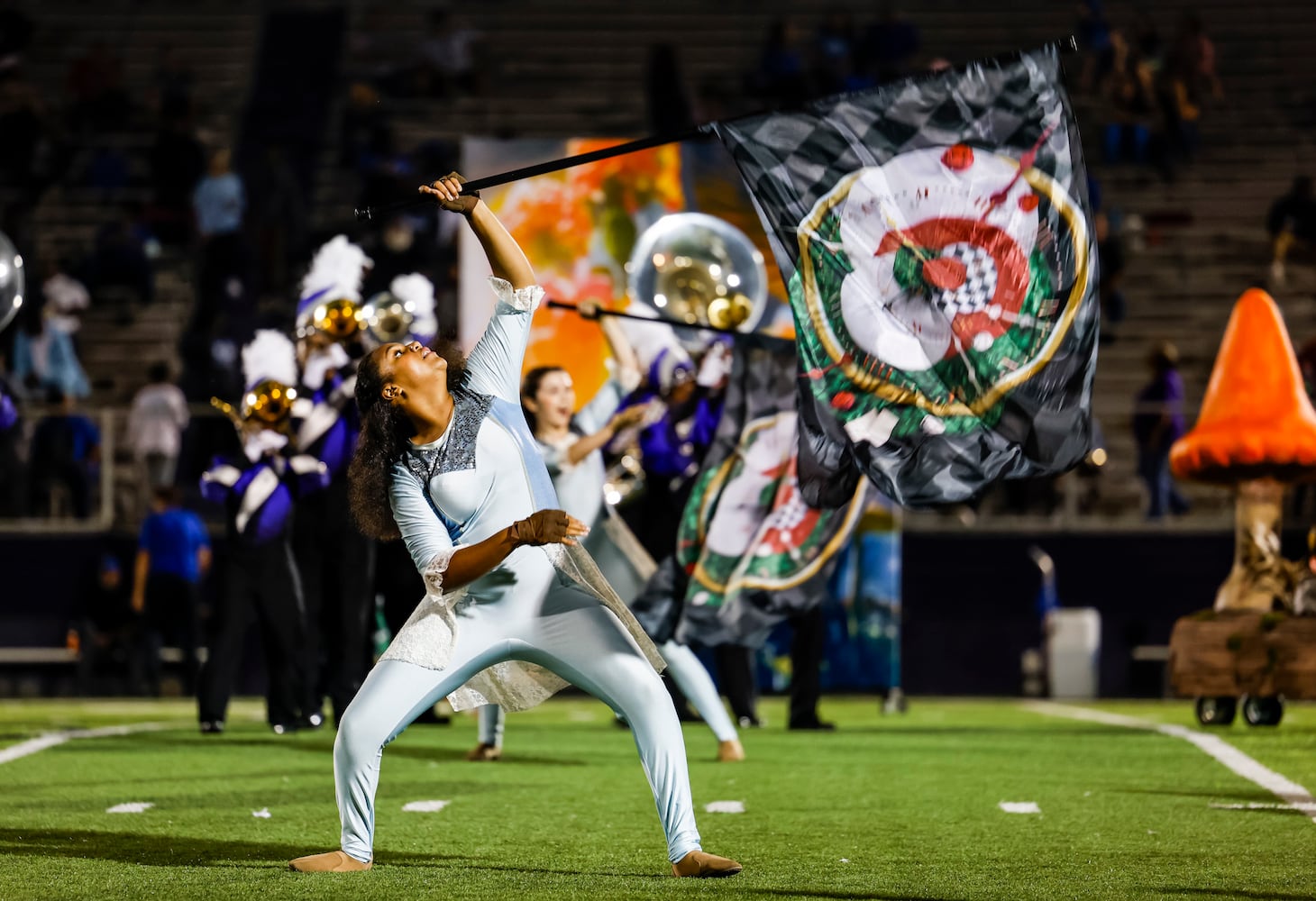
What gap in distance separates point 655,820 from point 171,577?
33.3ft

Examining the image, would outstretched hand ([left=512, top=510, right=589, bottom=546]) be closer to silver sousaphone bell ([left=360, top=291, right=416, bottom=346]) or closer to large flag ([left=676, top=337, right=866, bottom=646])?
large flag ([left=676, top=337, right=866, bottom=646])

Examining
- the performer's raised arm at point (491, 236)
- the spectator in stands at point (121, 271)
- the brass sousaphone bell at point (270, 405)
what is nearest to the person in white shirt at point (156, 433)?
the spectator in stands at point (121, 271)

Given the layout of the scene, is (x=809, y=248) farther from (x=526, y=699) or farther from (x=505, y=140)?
(x=505, y=140)

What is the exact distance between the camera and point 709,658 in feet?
54.6

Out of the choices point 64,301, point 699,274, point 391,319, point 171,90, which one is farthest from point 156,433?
point 171,90

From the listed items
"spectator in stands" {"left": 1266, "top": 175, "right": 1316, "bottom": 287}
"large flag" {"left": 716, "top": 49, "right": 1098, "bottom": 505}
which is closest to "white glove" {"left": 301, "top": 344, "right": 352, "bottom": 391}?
"large flag" {"left": 716, "top": 49, "right": 1098, "bottom": 505}

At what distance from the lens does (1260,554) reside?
1347cm

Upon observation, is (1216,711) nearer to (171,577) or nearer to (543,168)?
(171,577)

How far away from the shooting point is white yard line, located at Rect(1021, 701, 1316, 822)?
875 centimetres

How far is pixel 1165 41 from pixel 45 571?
15603mm

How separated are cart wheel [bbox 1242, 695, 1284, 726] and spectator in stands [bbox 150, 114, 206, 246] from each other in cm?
1480

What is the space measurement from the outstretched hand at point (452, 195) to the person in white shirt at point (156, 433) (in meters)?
12.9

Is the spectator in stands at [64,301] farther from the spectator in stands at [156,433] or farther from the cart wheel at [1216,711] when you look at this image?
the cart wheel at [1216,711]

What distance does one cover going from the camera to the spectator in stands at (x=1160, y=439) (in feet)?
61.6
